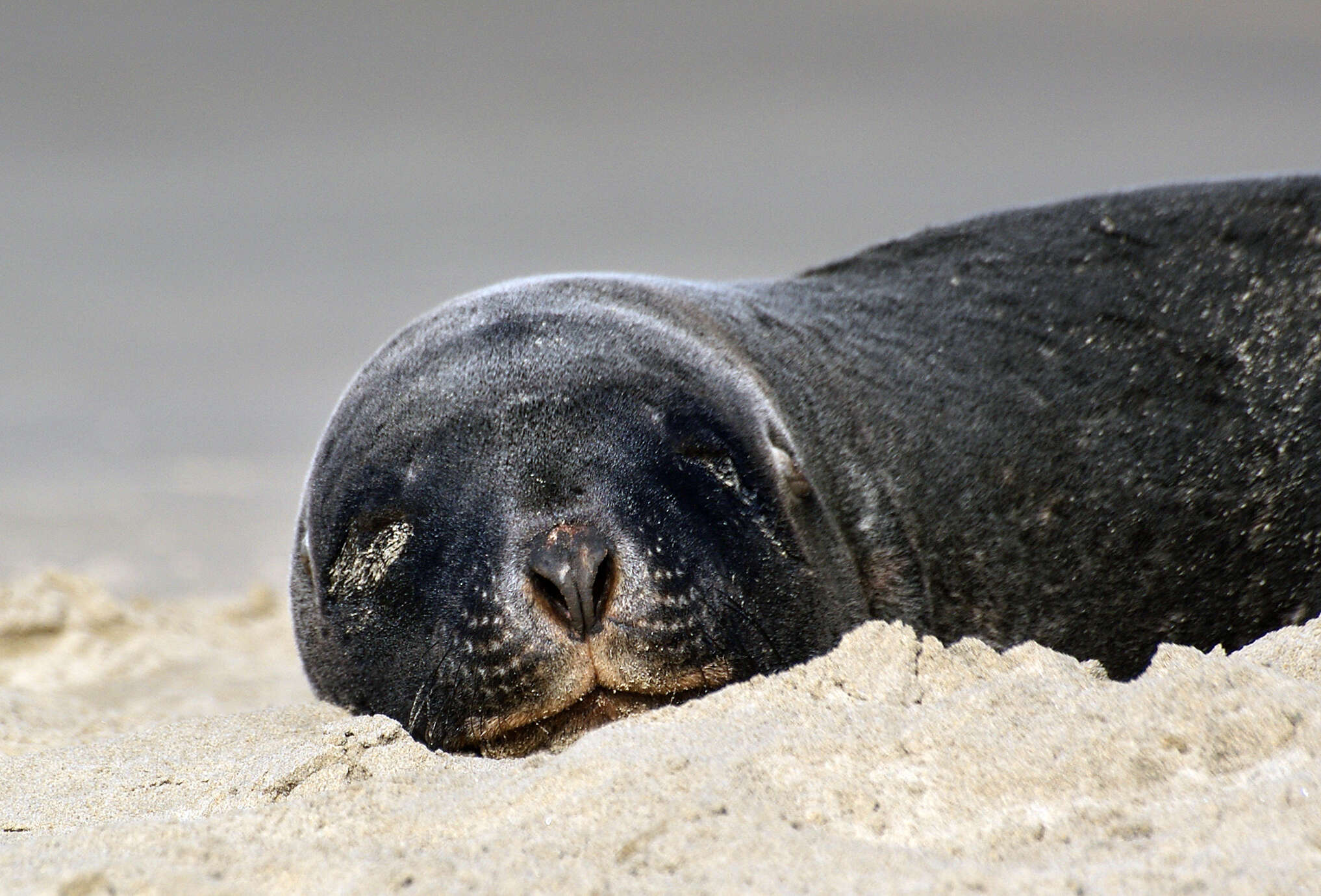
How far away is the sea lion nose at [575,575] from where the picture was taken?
11.4 ft

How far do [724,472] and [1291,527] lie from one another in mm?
2301

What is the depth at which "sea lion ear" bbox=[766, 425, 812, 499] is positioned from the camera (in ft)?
14.3

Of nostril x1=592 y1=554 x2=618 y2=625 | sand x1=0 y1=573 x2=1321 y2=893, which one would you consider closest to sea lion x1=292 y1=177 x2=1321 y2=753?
nostril x1=592 y1=554 x2=618 y2=625

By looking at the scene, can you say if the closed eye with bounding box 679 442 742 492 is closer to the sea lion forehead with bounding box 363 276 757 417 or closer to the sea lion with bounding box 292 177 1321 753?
the sea lion with bounding box 292 177 1321 753

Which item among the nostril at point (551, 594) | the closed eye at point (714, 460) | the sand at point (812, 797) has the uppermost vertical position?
the closed eye at point (714, 460)

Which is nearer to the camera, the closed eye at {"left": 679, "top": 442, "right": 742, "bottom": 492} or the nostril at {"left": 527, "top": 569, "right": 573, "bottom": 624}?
the nostril at {"left": 527, "top": 569, "right": 573, "bottom": 624}

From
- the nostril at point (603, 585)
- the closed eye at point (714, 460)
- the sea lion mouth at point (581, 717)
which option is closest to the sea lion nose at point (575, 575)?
the nostril at point (603, 585)

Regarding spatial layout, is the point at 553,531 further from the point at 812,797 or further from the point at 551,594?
the point at 812,797

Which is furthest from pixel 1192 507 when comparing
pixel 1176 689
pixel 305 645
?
pixel 305 645

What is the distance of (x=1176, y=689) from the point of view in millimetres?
2857

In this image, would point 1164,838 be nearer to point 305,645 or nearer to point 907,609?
point 907,609

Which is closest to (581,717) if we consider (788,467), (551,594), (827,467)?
(551,594)

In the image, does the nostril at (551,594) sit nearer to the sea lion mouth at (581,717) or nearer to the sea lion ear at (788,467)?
the sea lion mouth at (581,717)

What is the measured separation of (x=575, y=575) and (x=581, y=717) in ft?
1.17
